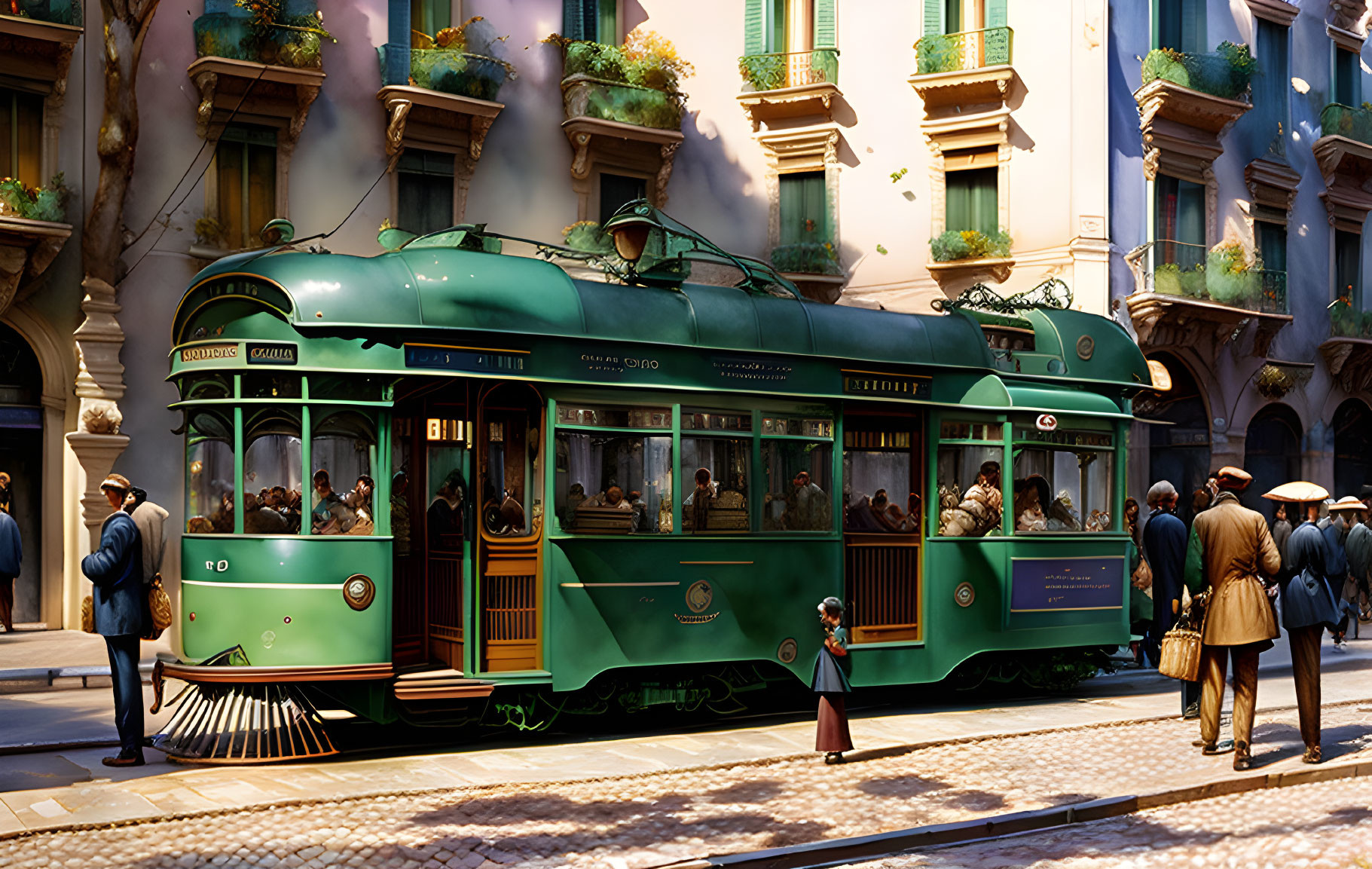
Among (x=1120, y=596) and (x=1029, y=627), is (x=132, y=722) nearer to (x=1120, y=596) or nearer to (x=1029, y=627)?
(x=1029, y=627)

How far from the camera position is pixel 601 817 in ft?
25.6

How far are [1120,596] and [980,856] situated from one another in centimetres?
697

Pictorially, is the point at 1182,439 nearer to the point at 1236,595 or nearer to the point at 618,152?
the point at 618,152

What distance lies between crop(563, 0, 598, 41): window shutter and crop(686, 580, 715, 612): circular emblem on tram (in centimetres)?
1511

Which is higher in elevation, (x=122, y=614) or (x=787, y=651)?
(x=122, y=614)

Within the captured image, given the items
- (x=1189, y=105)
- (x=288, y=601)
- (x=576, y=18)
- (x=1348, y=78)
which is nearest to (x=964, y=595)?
(x=288, y=601)

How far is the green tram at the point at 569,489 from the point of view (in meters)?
9.66

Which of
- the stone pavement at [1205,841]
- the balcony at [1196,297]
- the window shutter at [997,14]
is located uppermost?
the window shutter at [997,14]

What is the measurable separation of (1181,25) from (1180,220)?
3724 millimetres

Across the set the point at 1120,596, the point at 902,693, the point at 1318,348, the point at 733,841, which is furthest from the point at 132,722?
the point at 1318,348

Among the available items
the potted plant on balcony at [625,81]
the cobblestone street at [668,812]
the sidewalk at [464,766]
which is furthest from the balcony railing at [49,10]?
the cobblestone street at [668,812]

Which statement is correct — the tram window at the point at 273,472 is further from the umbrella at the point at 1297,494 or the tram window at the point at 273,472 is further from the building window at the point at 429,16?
the building window at the point at 429,16

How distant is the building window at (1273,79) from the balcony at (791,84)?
8.97 meters

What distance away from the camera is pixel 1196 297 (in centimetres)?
2561
